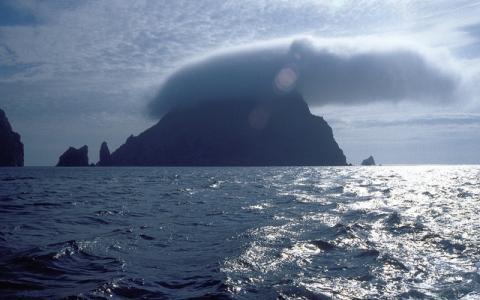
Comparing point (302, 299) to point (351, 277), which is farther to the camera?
point (351, 277)

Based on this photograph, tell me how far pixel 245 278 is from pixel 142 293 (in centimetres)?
308

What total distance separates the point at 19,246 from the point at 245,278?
28.4 ft

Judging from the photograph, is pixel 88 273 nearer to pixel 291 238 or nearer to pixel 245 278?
pixel 245 278

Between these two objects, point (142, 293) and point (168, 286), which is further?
point (168, 286)

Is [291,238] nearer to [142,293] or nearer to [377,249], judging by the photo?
[377,249]

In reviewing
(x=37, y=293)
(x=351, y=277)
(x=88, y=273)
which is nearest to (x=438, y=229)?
(x=351, y=277)

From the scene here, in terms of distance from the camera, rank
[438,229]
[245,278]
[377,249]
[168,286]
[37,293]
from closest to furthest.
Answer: [37,293] < [168,286] < [245,278] < [377,249] < [438,229]

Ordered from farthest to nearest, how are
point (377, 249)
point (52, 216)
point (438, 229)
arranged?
point (52, 216) → point (438, 229) → point (377, 249)

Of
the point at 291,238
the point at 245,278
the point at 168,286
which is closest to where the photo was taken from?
the point at 168,286

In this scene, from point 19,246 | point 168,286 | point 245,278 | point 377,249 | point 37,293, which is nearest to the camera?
point 37,293

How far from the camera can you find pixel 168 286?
10695 mm

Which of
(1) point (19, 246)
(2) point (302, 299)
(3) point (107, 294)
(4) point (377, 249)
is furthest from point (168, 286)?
(4) point (377, 249)

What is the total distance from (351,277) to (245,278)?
10.4 feet

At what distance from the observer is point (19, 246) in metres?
14.6
